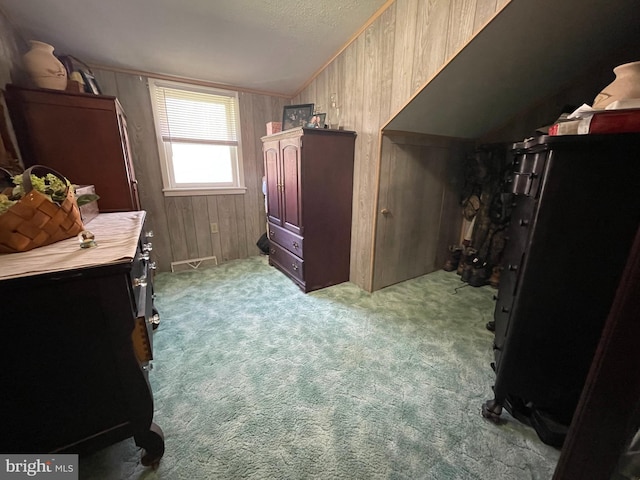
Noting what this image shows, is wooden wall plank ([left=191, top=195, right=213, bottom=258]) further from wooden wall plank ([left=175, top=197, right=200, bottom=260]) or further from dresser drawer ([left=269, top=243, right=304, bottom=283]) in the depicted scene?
dresser drawer ([left=269, top=243, right=304, bottom=283])

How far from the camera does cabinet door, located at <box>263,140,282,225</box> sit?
2.54m

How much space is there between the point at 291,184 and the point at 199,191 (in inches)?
54.0

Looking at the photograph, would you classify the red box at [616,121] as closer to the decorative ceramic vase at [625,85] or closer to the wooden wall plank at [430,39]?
the decorative ceramic vase at [625,85]

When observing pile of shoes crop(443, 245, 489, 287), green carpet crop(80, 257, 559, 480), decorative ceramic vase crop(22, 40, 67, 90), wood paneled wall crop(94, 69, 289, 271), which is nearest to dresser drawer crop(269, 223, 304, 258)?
green carpet crop(80, 257, 559, 480)

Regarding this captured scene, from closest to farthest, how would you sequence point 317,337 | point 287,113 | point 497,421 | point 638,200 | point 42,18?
point 638,200 → point 497,421 → point 42,18 → point 317,337 → point 287,113

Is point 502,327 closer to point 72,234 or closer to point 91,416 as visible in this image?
point 91,416

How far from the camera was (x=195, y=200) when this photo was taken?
2994mm

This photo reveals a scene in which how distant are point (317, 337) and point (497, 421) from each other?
1092 mm

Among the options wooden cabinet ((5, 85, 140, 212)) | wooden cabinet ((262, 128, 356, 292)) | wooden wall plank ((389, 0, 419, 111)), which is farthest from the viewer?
wooden cabinet ((262, 128, 356, 292))

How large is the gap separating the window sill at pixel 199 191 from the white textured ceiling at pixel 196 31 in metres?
1.22

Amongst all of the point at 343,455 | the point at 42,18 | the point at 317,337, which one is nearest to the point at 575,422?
the point at 343,455

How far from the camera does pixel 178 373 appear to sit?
4.80 feet

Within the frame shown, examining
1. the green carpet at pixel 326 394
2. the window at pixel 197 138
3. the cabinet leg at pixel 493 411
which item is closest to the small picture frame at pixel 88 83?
the window at pixel 197 138

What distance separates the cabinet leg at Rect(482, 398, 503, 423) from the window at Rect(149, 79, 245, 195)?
3.17 metres
